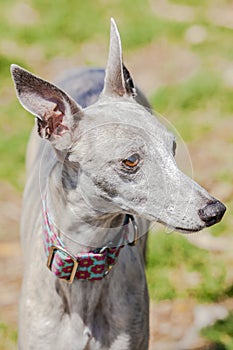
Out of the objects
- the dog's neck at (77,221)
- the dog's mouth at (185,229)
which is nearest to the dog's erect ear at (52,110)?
the dog's neck at (77,221)

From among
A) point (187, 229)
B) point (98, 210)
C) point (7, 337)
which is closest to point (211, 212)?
point (187, 229)

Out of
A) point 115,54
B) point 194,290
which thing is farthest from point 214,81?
point 115,54

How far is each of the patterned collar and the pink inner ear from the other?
0.35 metres

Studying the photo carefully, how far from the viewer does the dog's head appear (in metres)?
2.93

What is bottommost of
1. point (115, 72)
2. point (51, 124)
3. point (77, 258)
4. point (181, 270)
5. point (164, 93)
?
point (164, 93)

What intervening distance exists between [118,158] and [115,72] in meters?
0.45

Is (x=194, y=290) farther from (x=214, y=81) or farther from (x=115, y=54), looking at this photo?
(x=214, y=81)

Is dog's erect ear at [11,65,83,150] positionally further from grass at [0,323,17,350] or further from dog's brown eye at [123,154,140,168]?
grass at [0,323,17,350]

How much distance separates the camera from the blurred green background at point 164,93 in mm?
4949

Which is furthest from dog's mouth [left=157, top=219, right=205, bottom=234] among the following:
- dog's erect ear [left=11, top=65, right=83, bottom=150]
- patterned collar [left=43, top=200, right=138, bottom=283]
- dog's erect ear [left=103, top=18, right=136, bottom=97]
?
dog's erect ear [left=103, top=18, right=136, bottom=97]

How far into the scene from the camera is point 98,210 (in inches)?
124

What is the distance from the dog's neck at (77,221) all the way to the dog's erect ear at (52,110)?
192 mm

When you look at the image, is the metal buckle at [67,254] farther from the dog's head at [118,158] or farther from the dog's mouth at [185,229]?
the dog's mouth at [185,229]

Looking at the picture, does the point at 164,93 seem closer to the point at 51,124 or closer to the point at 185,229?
the point at 51,124
